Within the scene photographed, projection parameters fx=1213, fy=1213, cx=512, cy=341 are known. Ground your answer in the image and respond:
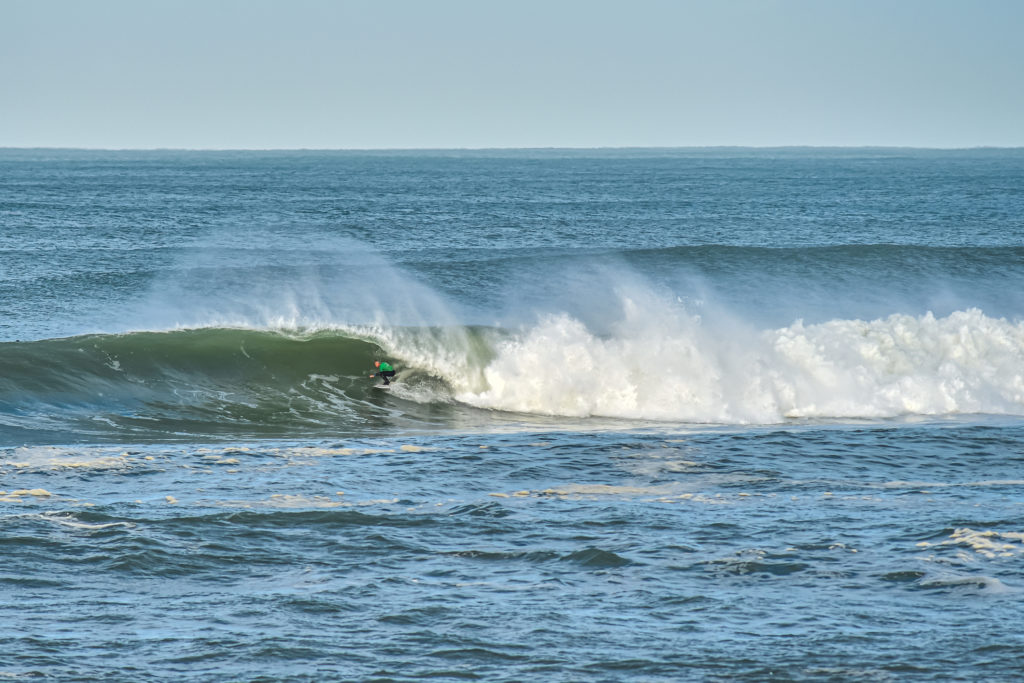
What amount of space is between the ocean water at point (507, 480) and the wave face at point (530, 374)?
74 millimetres

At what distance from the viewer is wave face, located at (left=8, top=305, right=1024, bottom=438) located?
1978cm

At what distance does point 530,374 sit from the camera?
849 inches

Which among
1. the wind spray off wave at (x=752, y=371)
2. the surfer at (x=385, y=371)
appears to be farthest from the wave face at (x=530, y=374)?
the surfer at (x=385, y=371)

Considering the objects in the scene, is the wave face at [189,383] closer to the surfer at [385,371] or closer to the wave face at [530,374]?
the wave face at [530,374]

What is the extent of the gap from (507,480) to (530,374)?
7.44 meters

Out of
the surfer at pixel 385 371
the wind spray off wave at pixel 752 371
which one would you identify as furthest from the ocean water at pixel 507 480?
the surfer at pixel 385 371

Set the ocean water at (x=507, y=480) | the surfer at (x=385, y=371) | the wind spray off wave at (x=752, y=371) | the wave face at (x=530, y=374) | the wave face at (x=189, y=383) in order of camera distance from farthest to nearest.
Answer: the surfer at (x=385, y=371) → the wind spray off wave at (x=752, y=371) → the wave face at (x=530, y=374) → the wave face at (x=189, y=383) → the ocean water at (x=507, y=480)

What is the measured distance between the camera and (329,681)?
8555 millimetres

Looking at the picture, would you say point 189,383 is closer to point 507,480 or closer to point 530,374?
point 530,374

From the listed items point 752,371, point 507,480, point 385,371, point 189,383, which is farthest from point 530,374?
point 507,480

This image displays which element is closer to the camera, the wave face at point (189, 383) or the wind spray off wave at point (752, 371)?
the wave face at point (189, 383)

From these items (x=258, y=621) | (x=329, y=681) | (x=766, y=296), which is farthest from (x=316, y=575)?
(x=766, y=296)

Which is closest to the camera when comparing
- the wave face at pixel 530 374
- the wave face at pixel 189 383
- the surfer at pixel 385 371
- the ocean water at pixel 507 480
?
the ocean water at pixel 507 480

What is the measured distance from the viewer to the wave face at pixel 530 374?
19.8 metres
